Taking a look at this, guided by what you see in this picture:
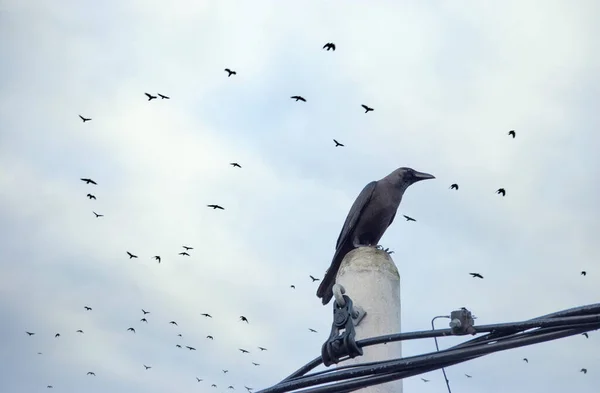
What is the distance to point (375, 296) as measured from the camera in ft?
19.4

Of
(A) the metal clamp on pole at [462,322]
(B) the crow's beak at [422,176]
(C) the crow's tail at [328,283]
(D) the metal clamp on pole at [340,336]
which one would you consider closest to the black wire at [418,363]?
(A) the metal clamp on pole at [462,322]

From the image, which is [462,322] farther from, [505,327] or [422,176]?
[422,176]

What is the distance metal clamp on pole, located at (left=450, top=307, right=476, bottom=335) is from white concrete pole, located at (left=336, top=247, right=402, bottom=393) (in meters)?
1.34

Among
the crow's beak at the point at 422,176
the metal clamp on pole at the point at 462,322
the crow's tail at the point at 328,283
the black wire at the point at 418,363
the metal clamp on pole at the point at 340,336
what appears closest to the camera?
the black wire at the point at 418,363

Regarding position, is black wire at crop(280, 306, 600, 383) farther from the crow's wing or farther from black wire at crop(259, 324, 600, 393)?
the crow's wing

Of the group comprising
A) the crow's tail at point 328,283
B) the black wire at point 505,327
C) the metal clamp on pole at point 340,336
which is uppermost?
the crow's tail at point 328,283

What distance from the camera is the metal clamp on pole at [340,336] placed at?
487 centimetres

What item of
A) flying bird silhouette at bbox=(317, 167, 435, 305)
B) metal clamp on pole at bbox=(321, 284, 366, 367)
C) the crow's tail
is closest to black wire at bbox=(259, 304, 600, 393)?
metal clamp on pole at bbox=(321, 284, 366, 367)

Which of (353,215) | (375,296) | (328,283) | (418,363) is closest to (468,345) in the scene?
(418,363)

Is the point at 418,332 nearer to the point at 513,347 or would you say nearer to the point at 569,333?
the point at 513,347

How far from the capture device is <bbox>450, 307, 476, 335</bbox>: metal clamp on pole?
4.30m

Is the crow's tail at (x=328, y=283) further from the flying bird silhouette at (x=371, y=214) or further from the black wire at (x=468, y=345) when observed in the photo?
the black wire at (x=468, y=345)

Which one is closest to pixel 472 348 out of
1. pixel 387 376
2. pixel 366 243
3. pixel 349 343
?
pixel 387 376

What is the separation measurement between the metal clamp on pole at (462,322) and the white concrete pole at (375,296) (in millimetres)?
1341
